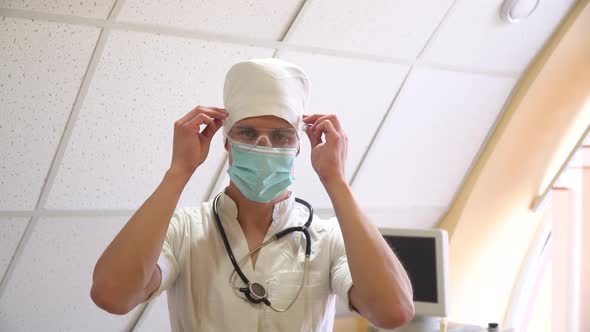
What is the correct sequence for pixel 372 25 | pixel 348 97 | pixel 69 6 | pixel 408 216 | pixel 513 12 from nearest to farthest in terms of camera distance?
pixel 69 6 < pixel 372 25 < pixel 348 97 < pixel 513 12 < pixel 408 216

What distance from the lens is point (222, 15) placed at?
279 cm

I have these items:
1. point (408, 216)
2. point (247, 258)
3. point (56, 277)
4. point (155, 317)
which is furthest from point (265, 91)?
point (408, 216)

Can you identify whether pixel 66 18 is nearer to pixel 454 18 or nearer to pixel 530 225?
pixel 454 18

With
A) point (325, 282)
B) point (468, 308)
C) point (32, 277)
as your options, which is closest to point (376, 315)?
point (325, 282)

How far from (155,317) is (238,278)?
57.8 inches

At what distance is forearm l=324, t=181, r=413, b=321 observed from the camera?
186cm

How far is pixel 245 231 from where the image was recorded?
6.54ft

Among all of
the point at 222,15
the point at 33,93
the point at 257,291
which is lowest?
the point at 257,291

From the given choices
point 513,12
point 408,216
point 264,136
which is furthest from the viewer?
point 408,216

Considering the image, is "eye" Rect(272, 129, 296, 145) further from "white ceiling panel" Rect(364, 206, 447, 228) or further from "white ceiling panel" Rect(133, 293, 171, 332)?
"white ceiling panel" Rect(364, 206, 447, 228)

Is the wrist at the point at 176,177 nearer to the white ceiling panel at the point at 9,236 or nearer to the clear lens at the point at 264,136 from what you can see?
the clear lens at the point at 264,136

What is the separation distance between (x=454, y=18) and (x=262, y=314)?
1.98 meters

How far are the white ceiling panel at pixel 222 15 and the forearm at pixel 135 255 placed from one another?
0.91 meters

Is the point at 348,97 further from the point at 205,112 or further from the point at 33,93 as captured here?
the point at 205,112
